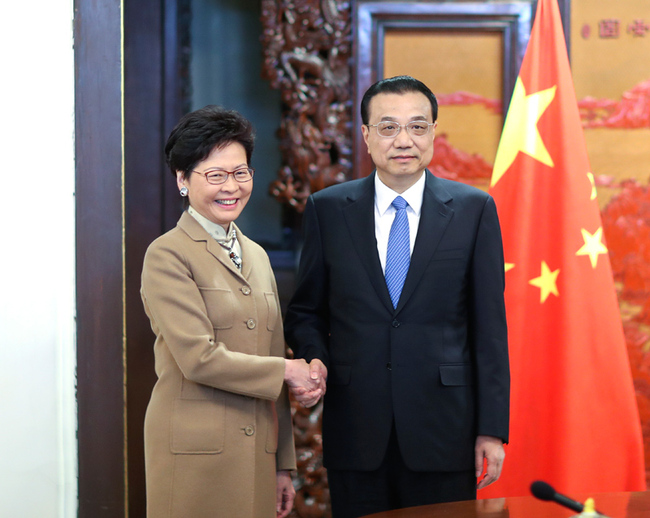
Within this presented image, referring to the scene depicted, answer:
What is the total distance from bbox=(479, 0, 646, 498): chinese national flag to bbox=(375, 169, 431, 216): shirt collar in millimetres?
710

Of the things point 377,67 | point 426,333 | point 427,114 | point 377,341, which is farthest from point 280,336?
point 377,67

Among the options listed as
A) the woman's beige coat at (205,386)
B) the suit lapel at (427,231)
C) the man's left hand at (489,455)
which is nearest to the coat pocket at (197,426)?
the woman's beige coat at (205,386)

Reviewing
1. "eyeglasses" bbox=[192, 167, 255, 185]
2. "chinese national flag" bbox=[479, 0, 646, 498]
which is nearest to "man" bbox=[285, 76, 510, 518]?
"eyeglasses" bbox=[192, 167, 255, 185]

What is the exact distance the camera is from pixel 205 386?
1.63 m

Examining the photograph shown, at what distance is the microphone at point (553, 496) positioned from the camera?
861 mm

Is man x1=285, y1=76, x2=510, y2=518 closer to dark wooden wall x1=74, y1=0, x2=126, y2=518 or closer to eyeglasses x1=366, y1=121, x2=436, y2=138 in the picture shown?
eyeglasses x1=366, y1=121, x2=436, y2=138

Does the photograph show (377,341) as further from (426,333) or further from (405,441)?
(405,441)

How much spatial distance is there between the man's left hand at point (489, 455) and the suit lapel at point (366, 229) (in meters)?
0.42

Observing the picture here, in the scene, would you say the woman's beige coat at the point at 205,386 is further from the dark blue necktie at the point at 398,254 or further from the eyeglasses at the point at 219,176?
the dark blue necktie at the point at 398,254

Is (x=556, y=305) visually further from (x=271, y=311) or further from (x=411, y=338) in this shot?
(x=271, y=311)

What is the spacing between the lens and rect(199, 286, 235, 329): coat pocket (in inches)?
64.9

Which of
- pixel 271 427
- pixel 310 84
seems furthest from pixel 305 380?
pixel 310 84

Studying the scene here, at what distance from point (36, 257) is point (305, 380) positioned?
3.66ft

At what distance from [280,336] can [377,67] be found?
1.26m
